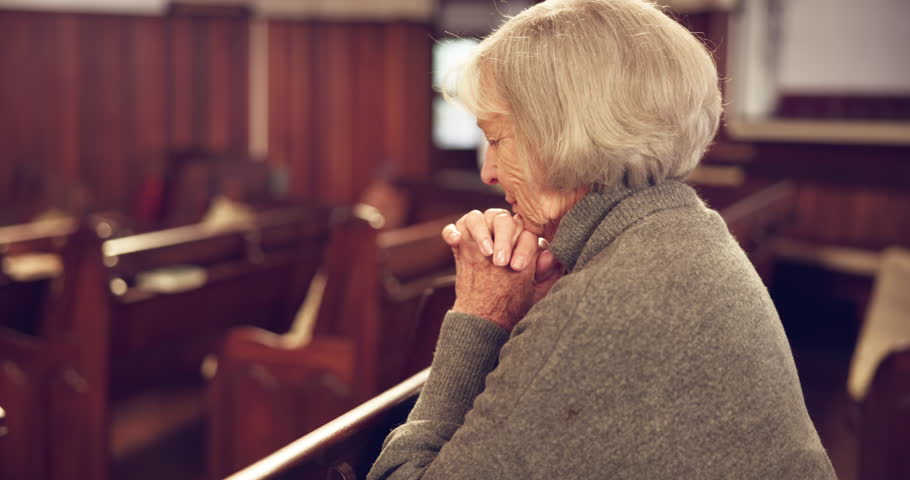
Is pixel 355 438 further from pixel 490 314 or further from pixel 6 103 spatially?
pixel 6 103

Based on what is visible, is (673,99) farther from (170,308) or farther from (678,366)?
(170,308)

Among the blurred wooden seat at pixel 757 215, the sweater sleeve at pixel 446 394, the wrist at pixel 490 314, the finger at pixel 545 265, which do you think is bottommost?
the blurred wooden seat at pixel 757 215

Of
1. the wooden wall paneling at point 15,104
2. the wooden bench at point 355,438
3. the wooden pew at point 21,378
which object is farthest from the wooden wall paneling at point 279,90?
the wooden bench at point 355,438

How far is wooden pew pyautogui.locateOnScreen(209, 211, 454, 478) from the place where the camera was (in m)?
2.92

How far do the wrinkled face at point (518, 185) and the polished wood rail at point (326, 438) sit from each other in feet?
1.13

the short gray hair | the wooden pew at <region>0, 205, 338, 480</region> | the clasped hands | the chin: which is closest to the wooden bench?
the clasped hands

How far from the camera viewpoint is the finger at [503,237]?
1.23 meters

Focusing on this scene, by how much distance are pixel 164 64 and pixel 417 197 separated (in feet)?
10.9

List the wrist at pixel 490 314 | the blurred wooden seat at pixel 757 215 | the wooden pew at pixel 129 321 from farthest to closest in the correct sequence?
1. the blurred wooden seat at pixel 757 215
2. the wooden pew at pixel 129 321
3. the wrist at pixel 490 314

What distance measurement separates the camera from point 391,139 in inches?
296

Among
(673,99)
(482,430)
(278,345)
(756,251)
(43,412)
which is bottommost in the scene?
(43,412)

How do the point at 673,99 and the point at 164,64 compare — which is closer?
the point at 673,99

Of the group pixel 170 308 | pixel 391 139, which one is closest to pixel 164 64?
pixel 391 139

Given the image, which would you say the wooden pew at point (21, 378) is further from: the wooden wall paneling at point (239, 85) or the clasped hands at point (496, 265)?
the wooden wall paneling at point (239, 85)
